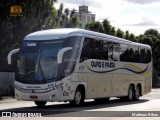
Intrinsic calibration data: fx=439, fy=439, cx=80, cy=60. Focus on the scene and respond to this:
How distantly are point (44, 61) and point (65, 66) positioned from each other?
94 centimetres

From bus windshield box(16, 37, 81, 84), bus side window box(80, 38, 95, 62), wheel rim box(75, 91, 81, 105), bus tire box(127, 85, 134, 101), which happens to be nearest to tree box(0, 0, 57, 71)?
bus tire box(127, 85, 134, 101)

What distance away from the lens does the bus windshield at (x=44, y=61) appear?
61.8 ft

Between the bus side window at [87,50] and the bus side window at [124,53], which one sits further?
the bus side window at [124,53]

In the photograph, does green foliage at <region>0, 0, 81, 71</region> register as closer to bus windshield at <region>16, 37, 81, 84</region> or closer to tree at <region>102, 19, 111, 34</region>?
bus windshield at <region>16, 37, 81, 84</region>

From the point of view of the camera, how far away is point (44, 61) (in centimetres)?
1906

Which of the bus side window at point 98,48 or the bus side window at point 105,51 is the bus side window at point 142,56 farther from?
the bus side window at point 98,48

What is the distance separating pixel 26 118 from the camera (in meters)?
14.3

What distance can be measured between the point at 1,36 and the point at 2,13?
2394 millimetres

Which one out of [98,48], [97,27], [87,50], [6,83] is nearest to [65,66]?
[87,50]

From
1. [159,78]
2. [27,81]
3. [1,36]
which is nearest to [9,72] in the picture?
[1,36]

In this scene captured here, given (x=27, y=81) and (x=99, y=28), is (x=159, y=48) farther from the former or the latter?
(x=27, y=81)

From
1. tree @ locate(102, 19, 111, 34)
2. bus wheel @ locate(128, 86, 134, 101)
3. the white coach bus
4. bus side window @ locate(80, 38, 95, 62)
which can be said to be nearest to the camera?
the white coach bus

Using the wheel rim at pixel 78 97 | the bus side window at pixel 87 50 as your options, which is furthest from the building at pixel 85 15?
the wheel rim at pixel 78 97

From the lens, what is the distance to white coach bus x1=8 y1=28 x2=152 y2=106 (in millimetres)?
18797
